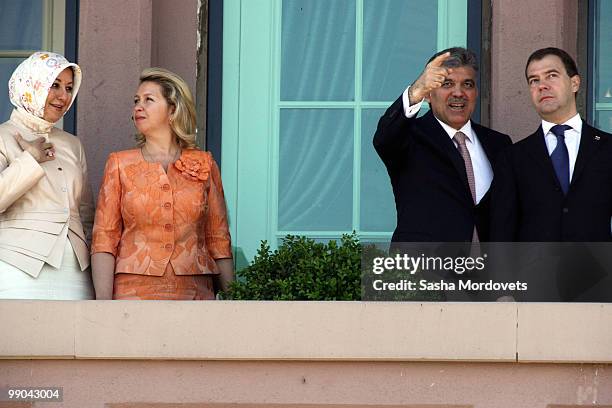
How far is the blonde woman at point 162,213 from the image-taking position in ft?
23.9

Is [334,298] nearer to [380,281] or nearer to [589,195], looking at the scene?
[380,281]

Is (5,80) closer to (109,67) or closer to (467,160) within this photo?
(109,67)

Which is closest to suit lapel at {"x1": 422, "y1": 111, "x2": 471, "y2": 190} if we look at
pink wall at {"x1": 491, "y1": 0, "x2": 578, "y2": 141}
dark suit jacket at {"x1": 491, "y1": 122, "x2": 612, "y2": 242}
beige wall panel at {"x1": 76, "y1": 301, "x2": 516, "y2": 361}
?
dark suit jacket at {"x1": 491, "y1": 122, "x2": 612, "y2": 242}

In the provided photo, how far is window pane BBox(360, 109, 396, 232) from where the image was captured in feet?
27.7

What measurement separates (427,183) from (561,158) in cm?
59

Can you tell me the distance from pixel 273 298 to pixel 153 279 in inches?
24.9

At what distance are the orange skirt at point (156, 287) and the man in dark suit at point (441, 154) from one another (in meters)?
0.93

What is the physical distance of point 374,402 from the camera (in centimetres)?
667

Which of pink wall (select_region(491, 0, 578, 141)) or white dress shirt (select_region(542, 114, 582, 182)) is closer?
white dress shirt (select_region(542, 114, 582, 182))

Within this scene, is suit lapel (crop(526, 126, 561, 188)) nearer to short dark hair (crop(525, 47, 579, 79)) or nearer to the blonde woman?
short dark hair (crop(525, 47, 579, 79))

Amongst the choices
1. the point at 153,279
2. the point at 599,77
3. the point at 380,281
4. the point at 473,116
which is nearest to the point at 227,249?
the point at 153,279

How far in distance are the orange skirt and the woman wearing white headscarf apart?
0.55 ft

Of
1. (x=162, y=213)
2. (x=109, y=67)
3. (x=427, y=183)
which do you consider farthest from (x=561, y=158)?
(x=109, y=67)

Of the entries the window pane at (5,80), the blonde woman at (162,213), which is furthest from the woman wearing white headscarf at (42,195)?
the window pane at (5,80)
